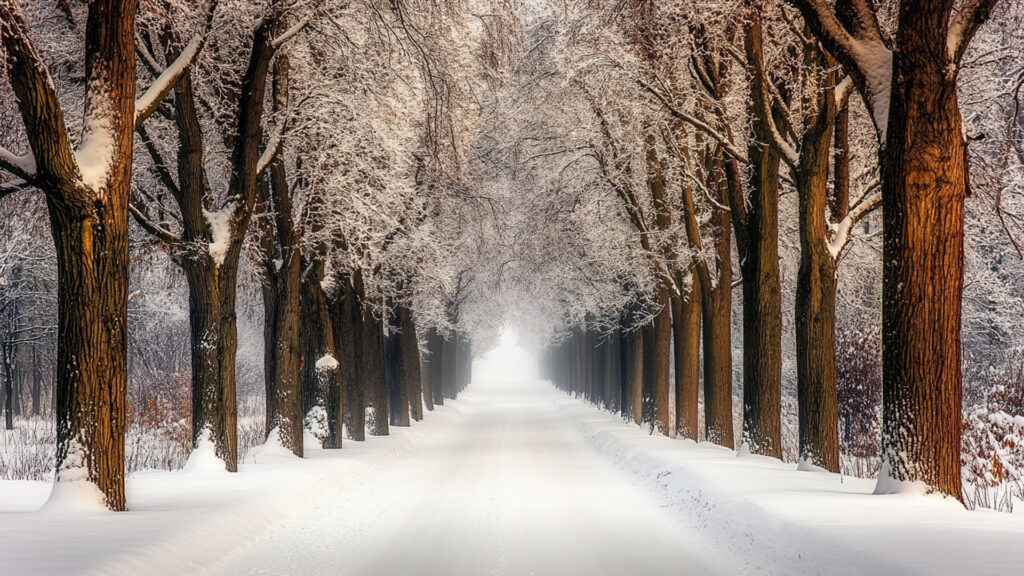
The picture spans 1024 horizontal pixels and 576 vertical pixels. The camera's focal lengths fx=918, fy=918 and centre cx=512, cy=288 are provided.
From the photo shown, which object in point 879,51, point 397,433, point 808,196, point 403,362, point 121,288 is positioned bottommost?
point 397,433

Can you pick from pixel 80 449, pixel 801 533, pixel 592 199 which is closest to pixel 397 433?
pixel 592 199

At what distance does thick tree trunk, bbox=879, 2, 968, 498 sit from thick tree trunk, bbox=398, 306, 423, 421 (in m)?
23.0

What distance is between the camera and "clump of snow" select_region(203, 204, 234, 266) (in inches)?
559

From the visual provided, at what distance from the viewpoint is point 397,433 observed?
27406 mm

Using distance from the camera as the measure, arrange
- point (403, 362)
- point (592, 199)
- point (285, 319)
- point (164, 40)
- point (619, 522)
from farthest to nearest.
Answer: point (403, 362) < point (592, 199) < point (285, 319) < point (164, 40) < point (619, 522)

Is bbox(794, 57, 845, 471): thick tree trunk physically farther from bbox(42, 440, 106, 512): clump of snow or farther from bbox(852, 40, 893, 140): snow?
bbox(42, 440, 106, 512): clump of snow

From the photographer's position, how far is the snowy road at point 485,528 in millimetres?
8680

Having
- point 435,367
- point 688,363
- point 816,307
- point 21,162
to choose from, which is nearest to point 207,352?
point 21,162

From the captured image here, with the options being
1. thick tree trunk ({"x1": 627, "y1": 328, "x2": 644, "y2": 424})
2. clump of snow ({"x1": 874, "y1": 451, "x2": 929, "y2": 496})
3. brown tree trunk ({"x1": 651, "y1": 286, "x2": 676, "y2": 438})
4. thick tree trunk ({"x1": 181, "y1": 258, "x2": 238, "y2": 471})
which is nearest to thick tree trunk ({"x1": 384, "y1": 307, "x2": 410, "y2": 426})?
thick tree trunk ({"x1": 627, "y1": 328, "x2": 644, "y2": 424})

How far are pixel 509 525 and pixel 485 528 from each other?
37 centimetres

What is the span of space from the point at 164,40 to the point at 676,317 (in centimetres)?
1474

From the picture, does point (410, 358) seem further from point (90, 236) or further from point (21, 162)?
point (21, 162)

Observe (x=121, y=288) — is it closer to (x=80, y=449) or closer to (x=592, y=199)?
(x=80, y=449)

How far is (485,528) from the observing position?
10.9 metres
